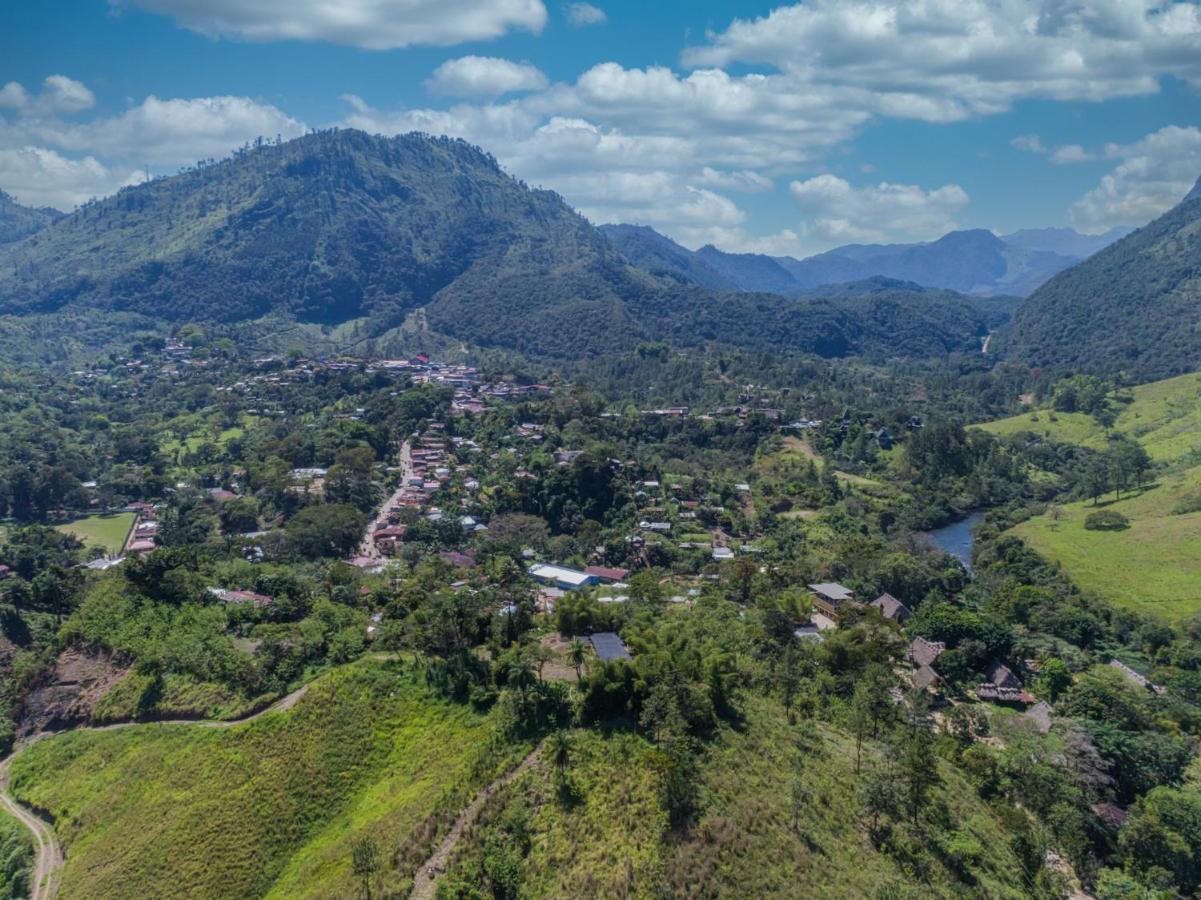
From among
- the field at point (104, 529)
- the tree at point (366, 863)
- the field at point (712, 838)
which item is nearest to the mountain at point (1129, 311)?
the field at point (712, 838)

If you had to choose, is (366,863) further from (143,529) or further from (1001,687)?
(143,529)

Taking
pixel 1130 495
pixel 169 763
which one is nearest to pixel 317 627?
pixel 169 763

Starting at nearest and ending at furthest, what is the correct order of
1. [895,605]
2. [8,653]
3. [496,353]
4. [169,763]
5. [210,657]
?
1. [169,763]
2. [210,657]
3. [8,653]
4. [895,605]
5. [496,353]

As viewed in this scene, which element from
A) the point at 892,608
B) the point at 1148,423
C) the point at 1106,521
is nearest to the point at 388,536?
the point at 892,608

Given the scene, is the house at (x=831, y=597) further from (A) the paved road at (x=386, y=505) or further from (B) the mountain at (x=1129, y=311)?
(B) the mountain at (x=1129, y=311)

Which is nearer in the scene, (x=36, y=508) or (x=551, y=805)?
(x=551, y=805)

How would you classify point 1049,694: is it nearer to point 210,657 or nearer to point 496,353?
point 210,657

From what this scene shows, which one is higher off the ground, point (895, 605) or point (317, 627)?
point (317, 627)
